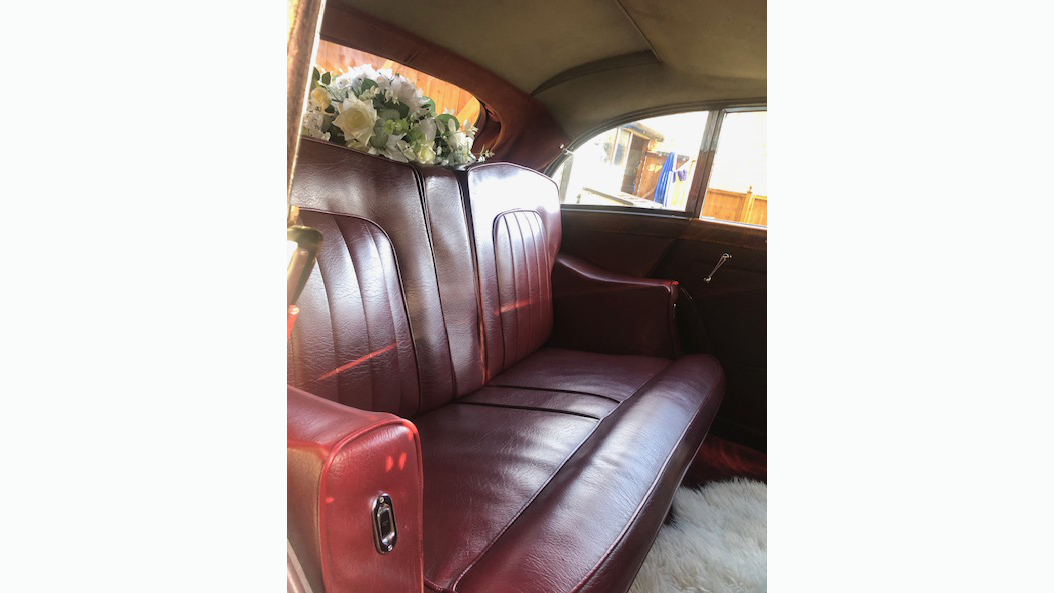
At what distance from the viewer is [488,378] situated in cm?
90

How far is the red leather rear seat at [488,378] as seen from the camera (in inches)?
19.3

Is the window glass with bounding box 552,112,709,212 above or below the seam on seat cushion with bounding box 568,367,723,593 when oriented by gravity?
above

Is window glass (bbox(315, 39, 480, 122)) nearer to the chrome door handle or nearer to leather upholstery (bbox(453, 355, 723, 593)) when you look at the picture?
leather upholstery (bbox(453, 355, 723, 593))

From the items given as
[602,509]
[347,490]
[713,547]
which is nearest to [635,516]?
[602,509]

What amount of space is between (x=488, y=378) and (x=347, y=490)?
0.59 metres

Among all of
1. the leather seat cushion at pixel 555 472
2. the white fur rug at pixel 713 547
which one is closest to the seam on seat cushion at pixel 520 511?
the leather seat cushion at pixel 555 472

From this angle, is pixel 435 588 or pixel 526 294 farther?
pixel 526 294

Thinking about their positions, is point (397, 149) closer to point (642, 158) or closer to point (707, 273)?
point (642, 158)

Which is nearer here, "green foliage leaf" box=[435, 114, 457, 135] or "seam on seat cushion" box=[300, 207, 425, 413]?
"seam on seat cushion" box=[300, 207, 425, 413]

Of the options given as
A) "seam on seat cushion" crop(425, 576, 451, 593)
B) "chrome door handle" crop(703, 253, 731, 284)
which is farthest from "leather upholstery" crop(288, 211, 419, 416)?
"chrome door handle" crop(703, 253, 731, 284)

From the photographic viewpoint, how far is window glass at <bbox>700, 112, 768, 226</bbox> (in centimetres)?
61
